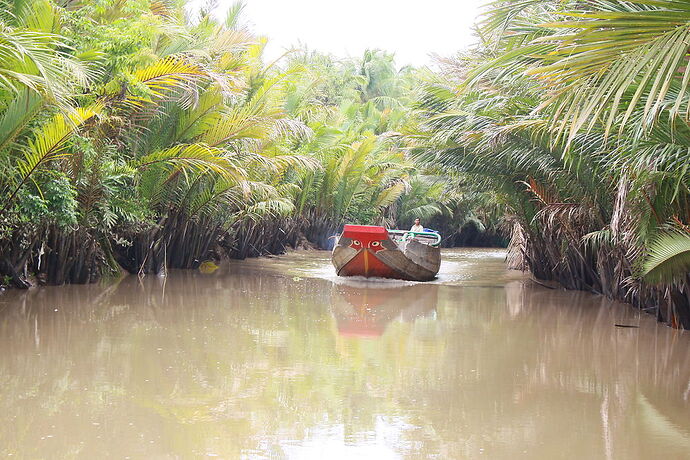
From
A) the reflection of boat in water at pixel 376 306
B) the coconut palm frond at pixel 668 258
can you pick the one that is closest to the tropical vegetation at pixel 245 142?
the coconut palm frond at pixel 668 258

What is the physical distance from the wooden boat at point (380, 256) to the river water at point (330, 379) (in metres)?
3.82

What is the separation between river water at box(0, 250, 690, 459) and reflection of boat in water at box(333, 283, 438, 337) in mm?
74

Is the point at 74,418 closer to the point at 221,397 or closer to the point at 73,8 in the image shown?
the point at 221,397

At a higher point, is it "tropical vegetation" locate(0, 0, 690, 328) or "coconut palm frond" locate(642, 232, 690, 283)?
"tropical vegetation" locate(0, 0, 690, 328)

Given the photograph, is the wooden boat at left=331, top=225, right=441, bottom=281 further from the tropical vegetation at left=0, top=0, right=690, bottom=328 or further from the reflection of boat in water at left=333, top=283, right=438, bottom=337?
the tropical vegetation at left=0, top=0, right=690, bottom=328

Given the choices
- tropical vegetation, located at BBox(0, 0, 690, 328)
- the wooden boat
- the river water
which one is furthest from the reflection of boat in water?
tropical vegetation, located at BBox(0, 0, 690, 328)

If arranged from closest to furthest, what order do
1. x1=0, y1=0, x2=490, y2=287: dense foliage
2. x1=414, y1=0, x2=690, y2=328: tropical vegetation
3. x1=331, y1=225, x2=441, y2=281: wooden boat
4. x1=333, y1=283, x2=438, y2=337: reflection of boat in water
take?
x1=414, y1=0, x2=690, y2=328: tropical vegetation → x1=0, y1=0, x2=490, y2=287: dense foliage → x1=333, y1=283, x2=438, y2=337: reflection of boat in water → x1=331, y1=225, x2=441, y2=281: wooden boat

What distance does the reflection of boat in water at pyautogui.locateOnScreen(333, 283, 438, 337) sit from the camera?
9.42 metres

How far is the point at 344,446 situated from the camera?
4.48 meters

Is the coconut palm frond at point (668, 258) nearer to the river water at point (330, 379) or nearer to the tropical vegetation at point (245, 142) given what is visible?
the tropical vegetation at point (245, 142)

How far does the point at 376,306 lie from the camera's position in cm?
1179

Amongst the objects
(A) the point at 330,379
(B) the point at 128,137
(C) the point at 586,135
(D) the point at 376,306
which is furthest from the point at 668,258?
(B) the point at 128,137

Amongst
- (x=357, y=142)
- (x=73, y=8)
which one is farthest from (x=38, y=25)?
(x=357, y=142)

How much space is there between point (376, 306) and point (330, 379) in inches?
219
